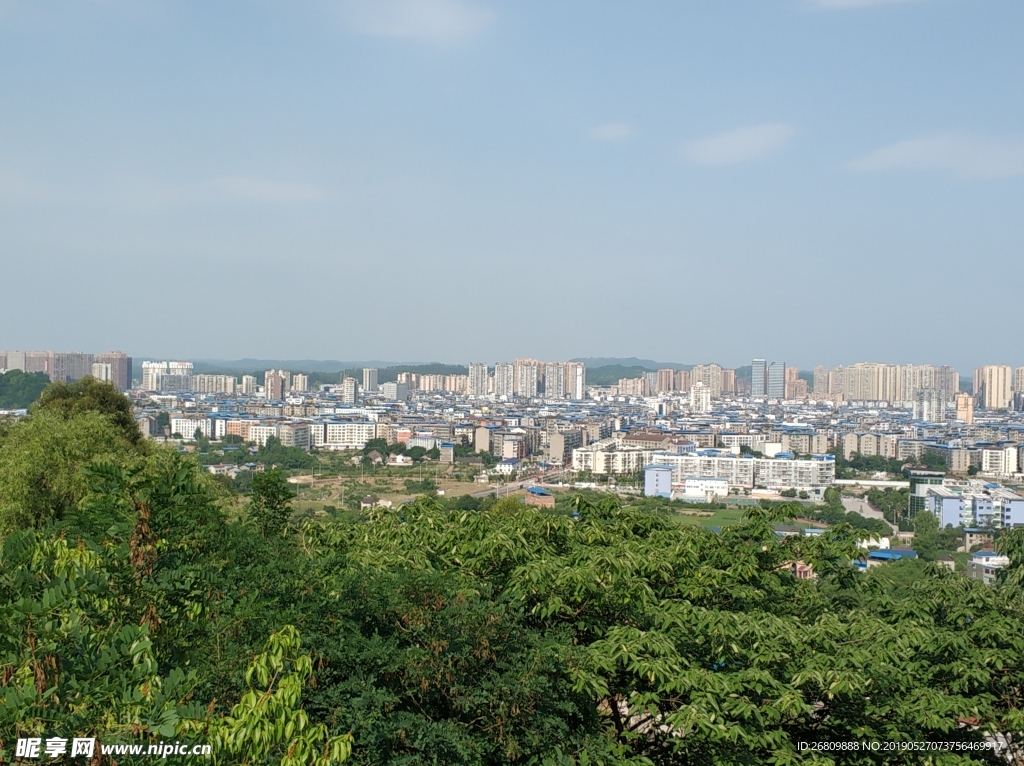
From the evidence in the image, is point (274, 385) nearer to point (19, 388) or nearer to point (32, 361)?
point (32, 361)

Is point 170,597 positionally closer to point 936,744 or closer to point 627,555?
point 627,555

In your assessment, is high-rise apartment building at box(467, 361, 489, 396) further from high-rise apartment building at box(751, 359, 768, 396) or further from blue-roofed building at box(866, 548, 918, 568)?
blue-roofed building at box(866, 548, 918, 568)

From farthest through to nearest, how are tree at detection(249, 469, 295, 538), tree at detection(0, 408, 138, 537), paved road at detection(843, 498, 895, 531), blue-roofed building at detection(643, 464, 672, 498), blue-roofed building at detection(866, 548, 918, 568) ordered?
blue-roofed building at detection(643, 464, 672, 498), paved road at detection(843, 498, 895, 531), blue-roofed building at detection(866, 548, 918, 568), tree at detection(0, 408, 138, 537), tree at detection(249, 469, 295, 538)

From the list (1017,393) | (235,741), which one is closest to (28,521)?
(235,741)

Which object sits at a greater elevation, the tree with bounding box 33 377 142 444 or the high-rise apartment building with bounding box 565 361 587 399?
the tree with bounding box 33 377 142 444

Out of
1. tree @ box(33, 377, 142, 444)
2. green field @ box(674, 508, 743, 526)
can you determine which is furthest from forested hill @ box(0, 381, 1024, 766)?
green field @ box(674, 508, 743, 526)
